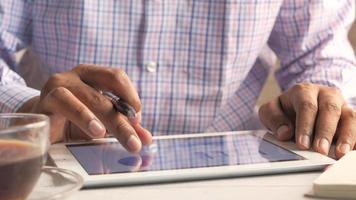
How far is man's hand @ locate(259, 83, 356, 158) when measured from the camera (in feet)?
2.44

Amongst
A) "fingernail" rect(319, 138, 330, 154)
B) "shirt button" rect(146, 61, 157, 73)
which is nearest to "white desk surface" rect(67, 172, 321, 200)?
"fingernail" rect(319, 138, 330, 154)

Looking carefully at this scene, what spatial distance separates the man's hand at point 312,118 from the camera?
2.44 ft

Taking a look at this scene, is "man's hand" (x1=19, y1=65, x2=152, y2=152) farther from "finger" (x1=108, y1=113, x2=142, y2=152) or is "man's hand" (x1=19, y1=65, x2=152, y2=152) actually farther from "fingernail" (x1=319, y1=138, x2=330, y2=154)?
"fingernail" (x1=319, y1=138, x2=330, y2=154)

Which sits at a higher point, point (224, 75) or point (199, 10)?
point (199, 10)

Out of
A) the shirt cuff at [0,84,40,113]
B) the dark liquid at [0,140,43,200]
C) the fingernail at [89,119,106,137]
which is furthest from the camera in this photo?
the shirt cuff at [0,84,40,113]

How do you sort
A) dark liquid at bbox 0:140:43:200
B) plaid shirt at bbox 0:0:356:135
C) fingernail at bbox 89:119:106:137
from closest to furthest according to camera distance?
dark liquid at bbox 0:140:43:200
fingernail at bbox 89:119:106:137
plaid shirt at bbox 0:0:356:135

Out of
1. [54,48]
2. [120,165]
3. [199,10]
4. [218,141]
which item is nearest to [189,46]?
[199,10]

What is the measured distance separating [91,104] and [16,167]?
0.28 m

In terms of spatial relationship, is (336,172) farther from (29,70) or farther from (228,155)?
(29,70)

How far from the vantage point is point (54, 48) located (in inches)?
43.7

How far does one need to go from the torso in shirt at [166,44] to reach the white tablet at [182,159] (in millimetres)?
309

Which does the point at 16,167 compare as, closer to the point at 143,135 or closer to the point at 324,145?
the point at 143,135

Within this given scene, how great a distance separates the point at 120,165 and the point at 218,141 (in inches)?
6.9

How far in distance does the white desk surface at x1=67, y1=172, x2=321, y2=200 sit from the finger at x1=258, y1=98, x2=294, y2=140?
0.19m
